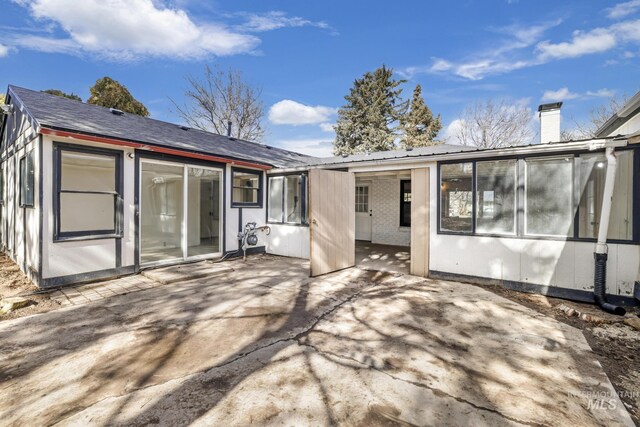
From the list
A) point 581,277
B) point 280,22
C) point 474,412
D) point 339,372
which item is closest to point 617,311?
point 581,277

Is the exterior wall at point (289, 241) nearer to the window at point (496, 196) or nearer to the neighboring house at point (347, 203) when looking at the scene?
the neighboring house at point (347, 203)

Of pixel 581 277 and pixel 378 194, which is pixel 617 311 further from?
pixel 378 194

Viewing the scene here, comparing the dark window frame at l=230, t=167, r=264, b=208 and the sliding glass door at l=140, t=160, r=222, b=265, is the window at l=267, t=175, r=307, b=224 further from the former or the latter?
the sliding glass door at l=140, t=160, r=222, b=265

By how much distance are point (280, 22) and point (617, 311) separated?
12729 millimetres

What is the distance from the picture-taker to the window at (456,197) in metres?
5.05

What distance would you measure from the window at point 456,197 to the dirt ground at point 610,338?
1.25 meters

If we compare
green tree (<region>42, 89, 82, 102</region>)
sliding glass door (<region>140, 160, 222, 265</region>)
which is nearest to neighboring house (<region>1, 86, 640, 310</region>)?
sliding glass door (<region>140, 160, 222, 265</region>)

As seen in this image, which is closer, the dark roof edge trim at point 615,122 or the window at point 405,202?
the dark roof edge trim at point 615,122

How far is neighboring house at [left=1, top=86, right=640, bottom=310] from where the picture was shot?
414 centimetres

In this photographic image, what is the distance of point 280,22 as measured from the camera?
1128 centimetres

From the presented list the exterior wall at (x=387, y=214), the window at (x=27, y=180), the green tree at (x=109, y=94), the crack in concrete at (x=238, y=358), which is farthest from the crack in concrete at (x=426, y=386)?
the green tree at (x=109, y=94)

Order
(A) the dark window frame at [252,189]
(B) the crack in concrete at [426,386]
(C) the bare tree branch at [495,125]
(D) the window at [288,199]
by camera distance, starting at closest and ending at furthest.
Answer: (B) the crack in concrete at [426,386], (A) the dark window frame at [252,189], (D) the window at [288,199], (C) the bare tree branch at [495,125]

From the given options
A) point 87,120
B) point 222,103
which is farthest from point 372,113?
point 87,120

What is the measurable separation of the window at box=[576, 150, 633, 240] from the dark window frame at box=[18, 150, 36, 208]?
8.47m
